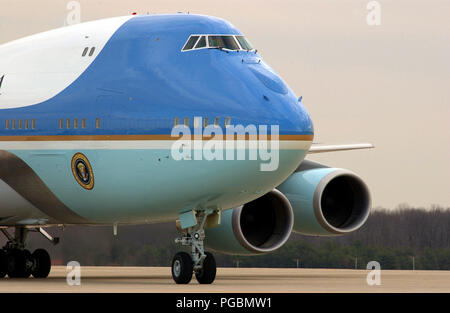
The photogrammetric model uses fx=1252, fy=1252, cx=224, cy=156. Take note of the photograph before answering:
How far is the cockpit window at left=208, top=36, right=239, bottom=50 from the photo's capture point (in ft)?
79.3

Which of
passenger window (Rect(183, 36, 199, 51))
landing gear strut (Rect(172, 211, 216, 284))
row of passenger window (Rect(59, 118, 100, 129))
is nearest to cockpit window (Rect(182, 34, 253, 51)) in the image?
passenger window (Rect(183, 36, 199, 51))

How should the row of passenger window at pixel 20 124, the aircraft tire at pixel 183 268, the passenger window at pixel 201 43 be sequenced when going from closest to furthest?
the aircraft tire at pixel 183 268, the passenger window at pixel 201 43, the row of passenger window at pixel 20 124

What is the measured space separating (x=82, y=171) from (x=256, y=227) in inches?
196

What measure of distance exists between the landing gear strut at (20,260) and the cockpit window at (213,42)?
7.20 meters

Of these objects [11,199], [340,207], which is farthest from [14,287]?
[340,207]

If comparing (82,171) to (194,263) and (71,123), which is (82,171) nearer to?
(71,123)

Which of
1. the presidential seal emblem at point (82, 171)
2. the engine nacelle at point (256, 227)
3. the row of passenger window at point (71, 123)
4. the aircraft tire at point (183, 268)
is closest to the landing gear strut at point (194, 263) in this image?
the aircraft tire at point (183, 268)

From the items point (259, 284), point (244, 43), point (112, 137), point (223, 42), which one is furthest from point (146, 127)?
point (259, 284)

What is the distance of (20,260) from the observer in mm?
28594

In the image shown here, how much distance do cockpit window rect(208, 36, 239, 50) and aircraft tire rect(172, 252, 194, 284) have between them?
13.4ft

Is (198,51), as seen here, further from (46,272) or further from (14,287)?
(46,272)

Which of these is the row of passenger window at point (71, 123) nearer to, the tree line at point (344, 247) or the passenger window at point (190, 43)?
the passenger window at point (190, 43)

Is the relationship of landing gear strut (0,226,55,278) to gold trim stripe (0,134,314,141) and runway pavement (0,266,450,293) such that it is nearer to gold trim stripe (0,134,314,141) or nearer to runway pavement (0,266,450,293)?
runway pavement (0,266,450,293)

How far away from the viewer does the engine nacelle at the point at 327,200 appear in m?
28.6
